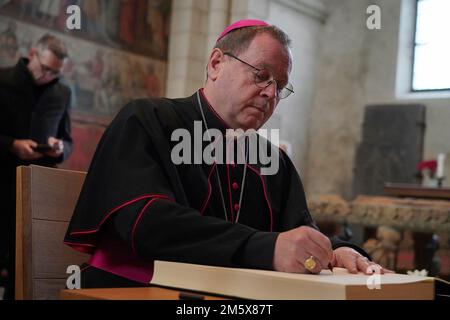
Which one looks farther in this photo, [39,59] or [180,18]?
[180,18]

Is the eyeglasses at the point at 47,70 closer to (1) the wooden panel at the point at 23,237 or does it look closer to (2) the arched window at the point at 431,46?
(1) the wooden panel at the point at 23,237

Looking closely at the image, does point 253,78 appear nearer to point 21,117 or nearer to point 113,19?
point 21,117

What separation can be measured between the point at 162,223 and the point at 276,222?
88 cm

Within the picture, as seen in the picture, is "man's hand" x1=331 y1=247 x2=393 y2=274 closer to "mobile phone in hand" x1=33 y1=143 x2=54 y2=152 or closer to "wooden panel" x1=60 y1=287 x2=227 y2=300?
"wooden panel" x1=60 y1=287 x2=227 y2=300

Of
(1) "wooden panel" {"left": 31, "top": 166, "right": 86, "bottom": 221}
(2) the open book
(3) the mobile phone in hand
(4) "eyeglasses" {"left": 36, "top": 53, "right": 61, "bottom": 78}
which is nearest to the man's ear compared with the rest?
(1) "wooden panel" {"left": 31, "top": 166, "right": 86, "bottom": 221}

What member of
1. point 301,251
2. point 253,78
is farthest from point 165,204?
point 253,78

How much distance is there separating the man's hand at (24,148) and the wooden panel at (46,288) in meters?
3.36

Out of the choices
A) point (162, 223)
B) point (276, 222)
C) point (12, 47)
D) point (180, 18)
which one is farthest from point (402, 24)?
point (162, 223)

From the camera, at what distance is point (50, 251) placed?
2.41 m

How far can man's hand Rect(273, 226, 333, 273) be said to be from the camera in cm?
178

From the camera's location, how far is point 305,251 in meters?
1.77

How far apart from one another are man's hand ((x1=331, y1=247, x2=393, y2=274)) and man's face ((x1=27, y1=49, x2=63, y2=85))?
426cm
